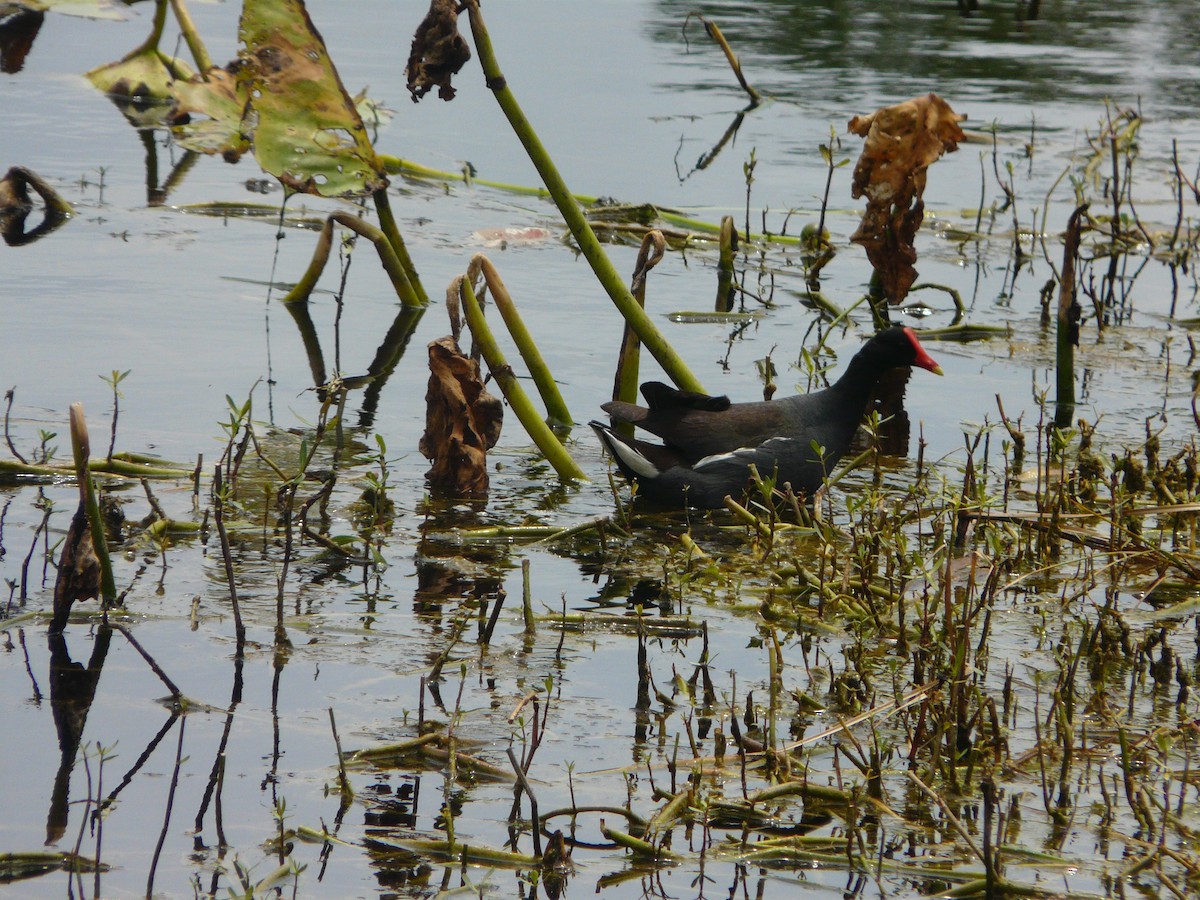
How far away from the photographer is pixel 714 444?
5.91 m

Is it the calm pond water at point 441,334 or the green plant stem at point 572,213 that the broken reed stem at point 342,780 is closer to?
the calm pond water at point 441,334

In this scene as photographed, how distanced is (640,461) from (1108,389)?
248 centimetres

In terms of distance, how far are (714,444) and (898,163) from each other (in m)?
2.09

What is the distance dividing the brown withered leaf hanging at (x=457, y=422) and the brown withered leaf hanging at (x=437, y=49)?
955 mm

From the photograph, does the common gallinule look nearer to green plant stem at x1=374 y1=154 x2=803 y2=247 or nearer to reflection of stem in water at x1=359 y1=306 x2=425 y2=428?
reflection of stem in water at x1=359 y1=306 x2=425 y2=428

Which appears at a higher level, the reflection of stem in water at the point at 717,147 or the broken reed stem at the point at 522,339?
the reflection of stem in water at the point at 717,147

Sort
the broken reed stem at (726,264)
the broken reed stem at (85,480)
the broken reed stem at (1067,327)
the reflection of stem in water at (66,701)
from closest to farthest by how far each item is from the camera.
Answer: the reflection of stem in water at (66,701) → the broken reed stem at (85,480) → the broken reed stem at (1067,327) → the broken reed stem at (726,264)

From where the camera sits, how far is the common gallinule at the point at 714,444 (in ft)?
19.2

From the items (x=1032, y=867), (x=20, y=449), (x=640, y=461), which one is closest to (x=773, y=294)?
(x=640, y=461)

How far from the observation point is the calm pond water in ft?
11.2

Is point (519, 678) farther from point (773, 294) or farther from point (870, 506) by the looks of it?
point (773, 294)

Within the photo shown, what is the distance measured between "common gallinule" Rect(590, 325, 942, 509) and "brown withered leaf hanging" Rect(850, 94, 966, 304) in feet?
5.22

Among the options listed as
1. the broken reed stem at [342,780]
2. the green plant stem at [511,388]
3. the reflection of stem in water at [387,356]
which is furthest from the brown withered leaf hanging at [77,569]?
the reflection of stem in water at [387,356]

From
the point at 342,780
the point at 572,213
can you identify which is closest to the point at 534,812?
the point at 342,780
